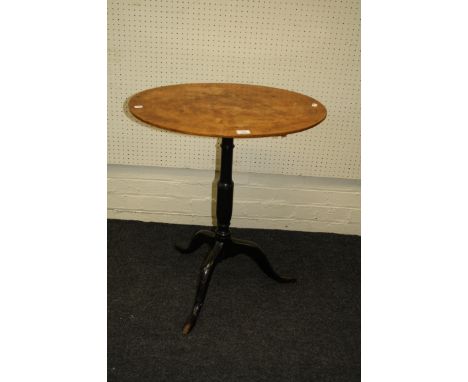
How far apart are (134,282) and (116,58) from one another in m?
1.33

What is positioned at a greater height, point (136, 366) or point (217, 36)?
point (217, 36)

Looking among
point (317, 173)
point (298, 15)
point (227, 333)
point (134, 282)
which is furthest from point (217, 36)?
point (227, 333)

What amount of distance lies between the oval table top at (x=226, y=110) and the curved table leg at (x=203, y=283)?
2.50 ft

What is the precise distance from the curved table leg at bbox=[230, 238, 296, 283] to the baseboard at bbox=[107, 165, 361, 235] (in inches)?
24.1

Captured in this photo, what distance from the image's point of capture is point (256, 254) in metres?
2.34

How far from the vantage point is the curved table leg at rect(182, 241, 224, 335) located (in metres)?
2.01

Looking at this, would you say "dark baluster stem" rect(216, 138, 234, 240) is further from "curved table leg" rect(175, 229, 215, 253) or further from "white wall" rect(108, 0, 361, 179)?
"white wall" rect(108, 0, 361, 179)

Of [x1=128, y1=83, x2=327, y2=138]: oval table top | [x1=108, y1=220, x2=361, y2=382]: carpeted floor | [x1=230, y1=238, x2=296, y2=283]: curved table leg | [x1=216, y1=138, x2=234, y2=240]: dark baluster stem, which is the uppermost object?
[x1=128, y1=83, x2=327, y2=138]: oval table top

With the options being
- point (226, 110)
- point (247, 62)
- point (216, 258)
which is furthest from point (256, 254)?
point (247, 62)

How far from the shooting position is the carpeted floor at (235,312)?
1821 millimetres

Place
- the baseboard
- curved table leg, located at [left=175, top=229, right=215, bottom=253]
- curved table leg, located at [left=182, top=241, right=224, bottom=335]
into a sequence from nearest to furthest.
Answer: curved table leg, located at [left=182, top=241, right=224, bottom=335]
curved table leg, located at [left=175, top=229, right=215, bottom=253]
the baseboard

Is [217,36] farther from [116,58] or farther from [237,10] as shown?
[116,58]

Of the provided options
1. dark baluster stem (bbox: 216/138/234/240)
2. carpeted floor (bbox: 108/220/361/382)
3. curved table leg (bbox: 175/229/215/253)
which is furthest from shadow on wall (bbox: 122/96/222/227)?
dark baluster stem (bbox: 216/138/234/240)

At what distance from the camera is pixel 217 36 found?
8.25 ft
